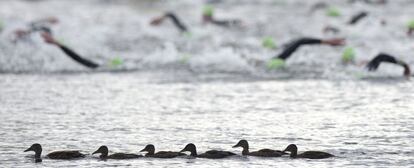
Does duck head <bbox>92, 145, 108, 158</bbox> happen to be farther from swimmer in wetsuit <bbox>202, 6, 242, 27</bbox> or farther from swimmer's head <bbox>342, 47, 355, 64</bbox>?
swimmer in wetsuit <bbox>202, 6, 242, 27</bbox>

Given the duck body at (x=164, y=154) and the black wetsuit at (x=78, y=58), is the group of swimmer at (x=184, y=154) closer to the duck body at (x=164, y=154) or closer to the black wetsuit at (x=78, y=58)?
the duck body at (x=164, y=154)

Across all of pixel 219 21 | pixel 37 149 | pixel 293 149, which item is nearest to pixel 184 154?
pixel 293 149

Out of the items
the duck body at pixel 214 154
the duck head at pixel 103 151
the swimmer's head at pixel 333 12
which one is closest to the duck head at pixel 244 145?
the duck body at pixel 214 154

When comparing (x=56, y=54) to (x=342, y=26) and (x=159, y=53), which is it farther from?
(x=342, y=26)

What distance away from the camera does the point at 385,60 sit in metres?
→ 24.1

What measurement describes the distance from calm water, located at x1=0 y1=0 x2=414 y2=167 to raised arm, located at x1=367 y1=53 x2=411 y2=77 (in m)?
0.20

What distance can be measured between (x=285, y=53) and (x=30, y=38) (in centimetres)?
552

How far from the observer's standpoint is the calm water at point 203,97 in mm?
16438

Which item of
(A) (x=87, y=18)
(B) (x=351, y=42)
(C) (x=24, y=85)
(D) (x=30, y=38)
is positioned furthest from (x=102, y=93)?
(A) (x=87, y=18)

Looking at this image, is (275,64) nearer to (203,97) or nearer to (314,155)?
(203,97)

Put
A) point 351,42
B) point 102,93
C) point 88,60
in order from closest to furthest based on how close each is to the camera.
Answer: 1. point 102,93
2. point 88,60
3. point 351,42

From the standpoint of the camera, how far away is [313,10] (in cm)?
3897

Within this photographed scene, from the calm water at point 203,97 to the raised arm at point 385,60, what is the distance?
0.65 ft

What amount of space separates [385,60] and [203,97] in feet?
14.1
